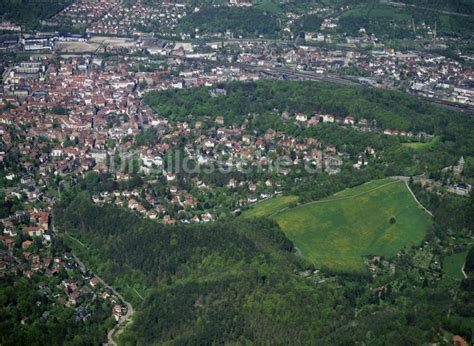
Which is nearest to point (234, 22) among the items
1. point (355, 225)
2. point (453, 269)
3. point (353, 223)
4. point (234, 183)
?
point (234, 183)

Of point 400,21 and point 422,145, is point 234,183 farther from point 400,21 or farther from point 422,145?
point 400,21

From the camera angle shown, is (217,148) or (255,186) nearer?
(255,186)

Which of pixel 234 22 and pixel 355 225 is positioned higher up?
pixel 234 22

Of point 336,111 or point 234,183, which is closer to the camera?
point 234,183

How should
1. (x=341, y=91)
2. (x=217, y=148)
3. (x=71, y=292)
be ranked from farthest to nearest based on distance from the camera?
1. (x=341, y=91)
2. (x=217, y=148)
3. (x=71, y=292)

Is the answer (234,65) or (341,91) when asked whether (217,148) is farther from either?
(234,65)

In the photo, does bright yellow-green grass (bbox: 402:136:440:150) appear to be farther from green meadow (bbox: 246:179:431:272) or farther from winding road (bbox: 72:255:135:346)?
winding road (bbox: 72:255:135:346)

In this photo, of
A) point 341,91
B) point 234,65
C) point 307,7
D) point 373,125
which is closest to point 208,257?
point 373,125

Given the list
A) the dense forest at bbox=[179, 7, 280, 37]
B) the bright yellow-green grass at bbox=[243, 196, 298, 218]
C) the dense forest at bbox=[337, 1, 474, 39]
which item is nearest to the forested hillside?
the dense forest at bbox=[179, 7, 280, 37]
